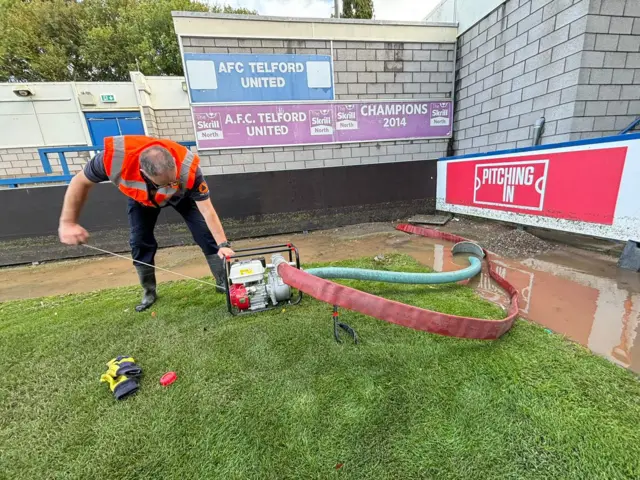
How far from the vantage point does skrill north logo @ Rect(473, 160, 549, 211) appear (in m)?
3.38

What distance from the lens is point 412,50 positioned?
5.22m

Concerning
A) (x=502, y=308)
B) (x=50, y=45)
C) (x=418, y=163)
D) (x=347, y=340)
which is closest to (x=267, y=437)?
(x=347, y=340)

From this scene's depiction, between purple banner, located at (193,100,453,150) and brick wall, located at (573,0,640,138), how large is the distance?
2345 millimetres

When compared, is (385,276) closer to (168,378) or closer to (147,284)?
(168,378)

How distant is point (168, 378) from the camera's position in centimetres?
160

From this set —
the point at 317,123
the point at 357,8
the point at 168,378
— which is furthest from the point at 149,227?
the point at 357,8

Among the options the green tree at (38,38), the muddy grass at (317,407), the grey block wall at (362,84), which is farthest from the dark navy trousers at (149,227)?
the green tree at (38,38)

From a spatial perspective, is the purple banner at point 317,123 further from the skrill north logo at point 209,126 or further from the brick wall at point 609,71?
the brick wall at point 609,71

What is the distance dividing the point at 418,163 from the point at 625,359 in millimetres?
4570

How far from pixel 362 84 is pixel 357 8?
14.6 m

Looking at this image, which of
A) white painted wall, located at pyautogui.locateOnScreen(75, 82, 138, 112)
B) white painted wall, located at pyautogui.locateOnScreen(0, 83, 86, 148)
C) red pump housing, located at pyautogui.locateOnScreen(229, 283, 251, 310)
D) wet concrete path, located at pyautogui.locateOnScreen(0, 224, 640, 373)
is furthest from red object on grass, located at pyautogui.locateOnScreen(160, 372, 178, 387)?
white painted wall, located at pyautogui.locateOnScreen(0, 83, 86, 148)

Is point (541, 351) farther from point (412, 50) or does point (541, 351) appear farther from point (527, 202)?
point (412, 50)

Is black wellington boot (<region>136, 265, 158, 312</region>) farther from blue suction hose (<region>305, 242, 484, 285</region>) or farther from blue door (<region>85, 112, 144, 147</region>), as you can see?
blue door (<region>85, 112, 144, 147</region>)

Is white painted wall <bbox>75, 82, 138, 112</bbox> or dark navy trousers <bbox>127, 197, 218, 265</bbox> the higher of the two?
white painted wall <bbox>75, 82, 138, 112</bbox>
